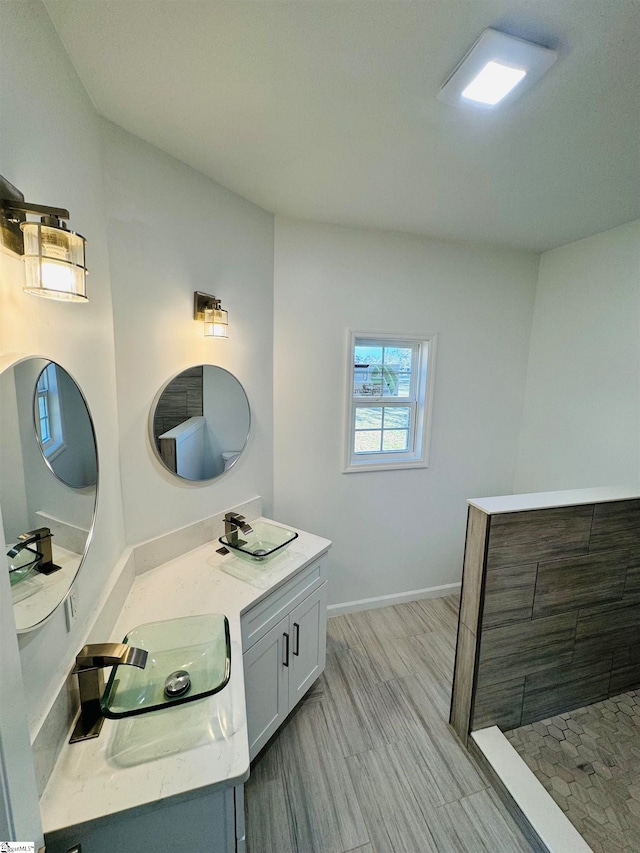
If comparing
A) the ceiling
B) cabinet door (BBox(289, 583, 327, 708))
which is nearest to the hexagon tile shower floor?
cabinet door (BBox(289, 583, 327, 708))

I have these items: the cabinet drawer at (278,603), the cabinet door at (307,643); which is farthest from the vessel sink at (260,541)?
the cabinet door at (307,643)

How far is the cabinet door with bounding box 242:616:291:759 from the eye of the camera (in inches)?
58.4

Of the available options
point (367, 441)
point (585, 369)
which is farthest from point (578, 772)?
point (585, 369)

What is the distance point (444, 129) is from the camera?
1.37 metres

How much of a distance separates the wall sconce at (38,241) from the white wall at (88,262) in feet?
0.17

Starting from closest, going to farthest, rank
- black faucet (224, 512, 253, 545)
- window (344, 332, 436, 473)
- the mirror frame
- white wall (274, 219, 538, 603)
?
the mirror frame < black faucet (224, 512, 253, 545) < white wall (274, 219, 538, 603) < window (344, 332, 436, 473)

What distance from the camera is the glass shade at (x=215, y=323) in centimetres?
168

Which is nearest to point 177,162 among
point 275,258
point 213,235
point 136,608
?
point 213,235

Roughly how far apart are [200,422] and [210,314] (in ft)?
1.82

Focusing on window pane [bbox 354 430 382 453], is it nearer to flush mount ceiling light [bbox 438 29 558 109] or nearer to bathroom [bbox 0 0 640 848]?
bathroom [bbox 0 0 640 848]

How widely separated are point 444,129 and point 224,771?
2.22m

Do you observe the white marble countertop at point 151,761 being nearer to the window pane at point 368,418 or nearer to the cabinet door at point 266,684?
the cabinet door at point 266,684

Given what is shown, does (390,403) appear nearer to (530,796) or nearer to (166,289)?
(166,289)

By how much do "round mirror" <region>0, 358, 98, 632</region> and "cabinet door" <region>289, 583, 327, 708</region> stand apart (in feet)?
3.64
